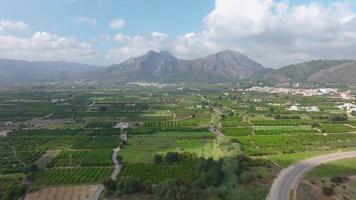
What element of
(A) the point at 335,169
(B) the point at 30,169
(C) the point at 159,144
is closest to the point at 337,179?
(A) the point at 335,169

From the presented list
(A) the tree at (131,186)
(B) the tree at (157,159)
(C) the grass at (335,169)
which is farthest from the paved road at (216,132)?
(A) the tree at (131,186)

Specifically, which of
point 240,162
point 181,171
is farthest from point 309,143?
point 181,171

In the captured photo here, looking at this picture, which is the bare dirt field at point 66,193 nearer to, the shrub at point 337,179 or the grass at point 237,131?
the shrub at point 337,179

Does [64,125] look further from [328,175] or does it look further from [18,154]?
[328,175]

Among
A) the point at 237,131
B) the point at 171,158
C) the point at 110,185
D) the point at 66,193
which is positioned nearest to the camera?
the point at 66,193

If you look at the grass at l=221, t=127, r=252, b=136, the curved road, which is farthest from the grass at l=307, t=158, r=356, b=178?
the grass at l=221, t=127, r=252, b=136

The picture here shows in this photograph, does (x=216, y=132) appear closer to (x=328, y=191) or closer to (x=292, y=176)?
(x=292, y=176)
